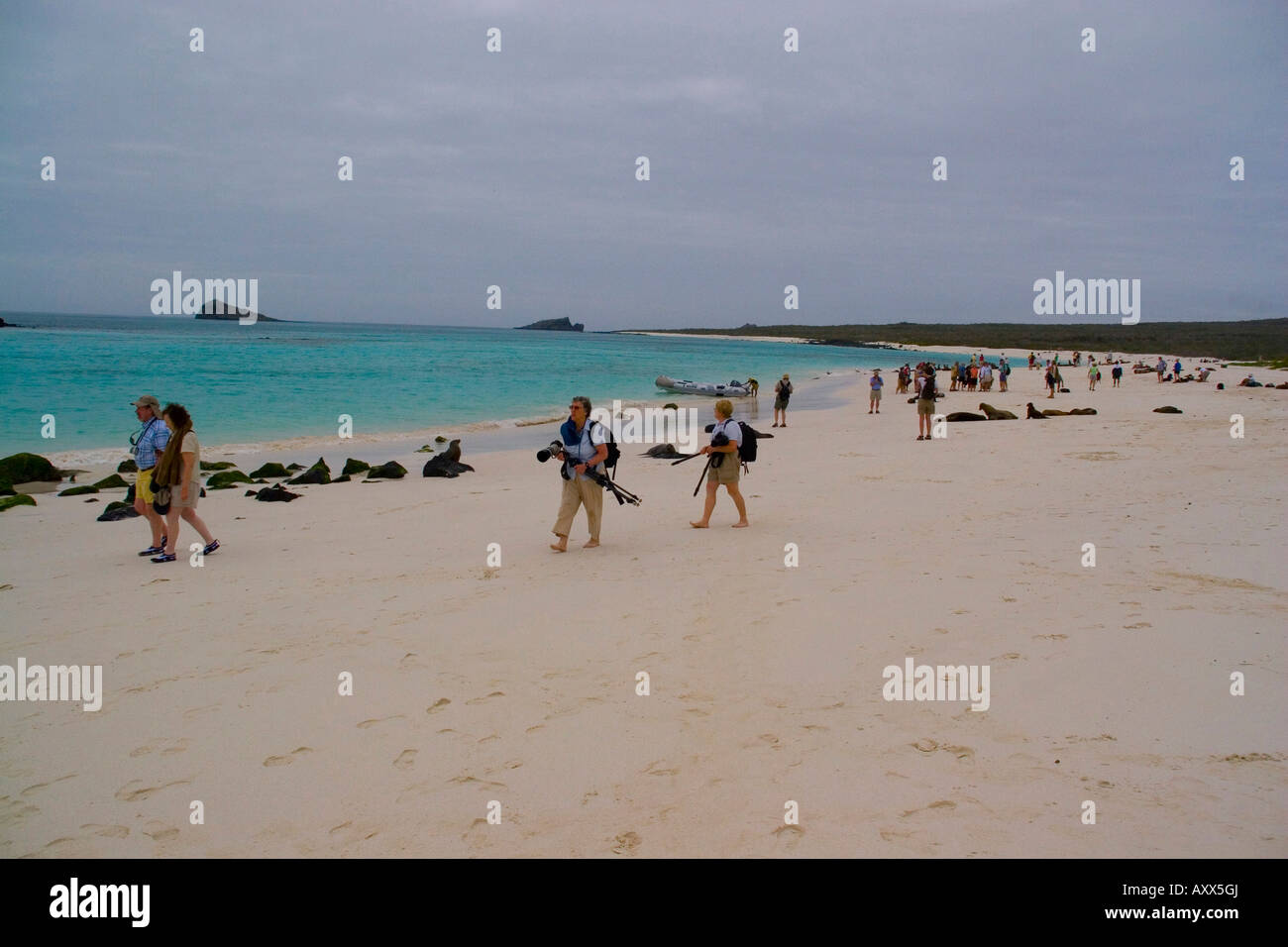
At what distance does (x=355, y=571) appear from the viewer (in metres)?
8.23

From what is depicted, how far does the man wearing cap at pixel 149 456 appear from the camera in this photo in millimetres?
8930

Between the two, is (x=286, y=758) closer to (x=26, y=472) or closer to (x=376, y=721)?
(x=376, y=721)

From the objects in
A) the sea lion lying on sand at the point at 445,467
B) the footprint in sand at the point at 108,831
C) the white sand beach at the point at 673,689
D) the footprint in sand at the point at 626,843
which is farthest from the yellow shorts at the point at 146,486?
the footprint in sand at the point at 626,843

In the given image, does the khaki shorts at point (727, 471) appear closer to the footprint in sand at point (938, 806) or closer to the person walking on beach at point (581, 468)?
the person walking on beach at point (581, 468)

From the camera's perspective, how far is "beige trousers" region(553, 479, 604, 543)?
8.85 meters

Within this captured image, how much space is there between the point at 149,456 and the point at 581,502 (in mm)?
4737

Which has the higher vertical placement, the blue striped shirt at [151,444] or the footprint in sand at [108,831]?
the blue striped shirt at [151,444]

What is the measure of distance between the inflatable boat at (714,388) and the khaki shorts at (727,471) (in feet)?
87.9

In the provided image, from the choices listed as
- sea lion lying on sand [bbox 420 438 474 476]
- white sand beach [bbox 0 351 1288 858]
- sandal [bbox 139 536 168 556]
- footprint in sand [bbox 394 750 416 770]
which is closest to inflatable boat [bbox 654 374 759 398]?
sea lion lying on sand [bbox 420 438 474 476]

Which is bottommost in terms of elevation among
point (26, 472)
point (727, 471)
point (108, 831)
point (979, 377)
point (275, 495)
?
point (108, 831)

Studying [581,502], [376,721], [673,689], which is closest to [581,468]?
[581,502]

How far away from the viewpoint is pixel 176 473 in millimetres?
8797

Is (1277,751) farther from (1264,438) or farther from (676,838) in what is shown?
(1264,438)

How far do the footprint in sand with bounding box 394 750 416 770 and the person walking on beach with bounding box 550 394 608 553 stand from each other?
4515 mm
